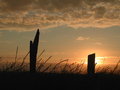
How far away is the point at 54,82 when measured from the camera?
506cm

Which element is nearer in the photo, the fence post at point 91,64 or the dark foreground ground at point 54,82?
the dark foreground ground at point 54,82

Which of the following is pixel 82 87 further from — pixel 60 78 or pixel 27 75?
pixel 27 75

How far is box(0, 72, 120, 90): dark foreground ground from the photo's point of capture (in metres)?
4.82

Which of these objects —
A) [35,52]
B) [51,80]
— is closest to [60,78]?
[51,80]

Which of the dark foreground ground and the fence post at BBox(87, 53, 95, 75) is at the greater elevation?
the fence post at BBox(87, 53, 95, 75)

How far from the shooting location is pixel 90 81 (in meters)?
5.31

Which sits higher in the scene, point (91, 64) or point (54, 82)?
point (91, 64)

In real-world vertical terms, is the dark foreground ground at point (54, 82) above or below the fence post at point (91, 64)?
below

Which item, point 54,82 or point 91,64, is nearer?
point 54,82

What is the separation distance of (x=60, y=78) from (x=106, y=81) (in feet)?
3.51

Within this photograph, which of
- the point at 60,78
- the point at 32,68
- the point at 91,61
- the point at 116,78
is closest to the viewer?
the point at 60,78

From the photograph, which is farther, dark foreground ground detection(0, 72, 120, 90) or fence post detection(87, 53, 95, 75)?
fence post detection(87, 53, 95, 75)

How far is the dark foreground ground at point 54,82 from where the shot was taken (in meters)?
4.82

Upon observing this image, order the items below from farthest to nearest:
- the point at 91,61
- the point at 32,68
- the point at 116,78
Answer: the point at 91,61 → the point at 32,68 → the point at 116,78
